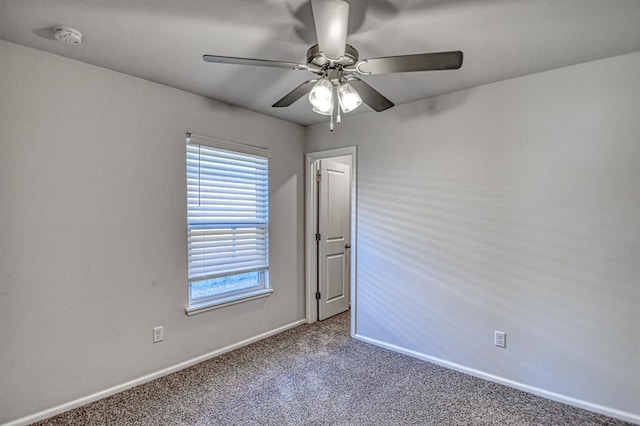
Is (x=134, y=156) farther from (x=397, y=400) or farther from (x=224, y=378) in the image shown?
(x=397, y=400)

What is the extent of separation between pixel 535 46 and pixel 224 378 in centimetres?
317

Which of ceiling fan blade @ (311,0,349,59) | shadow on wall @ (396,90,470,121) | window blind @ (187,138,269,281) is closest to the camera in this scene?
ceiling fan blade @ (311,0,349,59)

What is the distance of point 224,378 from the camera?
2689 millimetres

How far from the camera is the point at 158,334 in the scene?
2691mm

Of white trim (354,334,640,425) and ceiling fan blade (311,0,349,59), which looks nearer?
ceiling fan blade (311,0,349,59)

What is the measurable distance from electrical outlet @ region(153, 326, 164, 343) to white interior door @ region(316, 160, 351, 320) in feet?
5.99

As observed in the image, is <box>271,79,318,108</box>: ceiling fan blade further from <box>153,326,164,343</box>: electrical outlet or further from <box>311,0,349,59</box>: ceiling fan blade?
<box>153,326,164,343</box>: electrical outlet

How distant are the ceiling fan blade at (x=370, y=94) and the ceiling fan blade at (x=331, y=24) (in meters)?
0.35

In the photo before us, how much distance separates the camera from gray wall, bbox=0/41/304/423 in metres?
2.04

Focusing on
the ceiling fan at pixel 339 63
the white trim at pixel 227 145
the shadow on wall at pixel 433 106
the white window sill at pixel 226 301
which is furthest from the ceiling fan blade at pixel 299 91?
the white window sill at pixel 226 301

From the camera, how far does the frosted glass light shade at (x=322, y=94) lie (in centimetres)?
175

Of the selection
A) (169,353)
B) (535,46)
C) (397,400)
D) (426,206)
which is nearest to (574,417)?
(397,400)


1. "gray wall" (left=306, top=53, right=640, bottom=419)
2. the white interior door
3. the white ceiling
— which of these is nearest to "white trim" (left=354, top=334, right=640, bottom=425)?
"gray wall" (left=306, top=53, right=640, bottom=419)

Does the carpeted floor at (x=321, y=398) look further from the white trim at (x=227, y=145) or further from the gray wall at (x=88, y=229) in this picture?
the white trim at (x=227, y=145)
